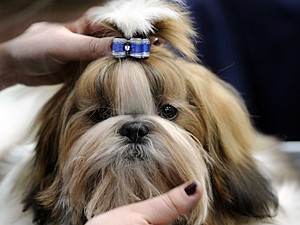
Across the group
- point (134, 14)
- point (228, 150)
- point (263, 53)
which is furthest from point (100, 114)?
point (263, 53)

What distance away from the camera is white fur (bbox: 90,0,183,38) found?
117cm

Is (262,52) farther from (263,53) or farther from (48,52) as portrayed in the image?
(48,52)

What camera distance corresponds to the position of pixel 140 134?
3.75 ft

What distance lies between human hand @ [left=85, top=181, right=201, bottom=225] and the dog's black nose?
11 cm

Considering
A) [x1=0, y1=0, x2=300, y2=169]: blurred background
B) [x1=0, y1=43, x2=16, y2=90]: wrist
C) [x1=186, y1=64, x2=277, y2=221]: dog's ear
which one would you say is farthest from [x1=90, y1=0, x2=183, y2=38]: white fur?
[x1=0, y1=0, x2=300, y2=169]: blurred background

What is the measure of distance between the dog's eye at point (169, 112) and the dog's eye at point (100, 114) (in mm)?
100

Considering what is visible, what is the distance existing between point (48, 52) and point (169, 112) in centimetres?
34

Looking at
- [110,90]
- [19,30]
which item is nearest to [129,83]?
[110,90]

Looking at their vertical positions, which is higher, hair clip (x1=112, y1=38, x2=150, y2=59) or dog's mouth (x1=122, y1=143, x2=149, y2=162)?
hair clip (x1=112, y1=38, x2=150, y2=59)

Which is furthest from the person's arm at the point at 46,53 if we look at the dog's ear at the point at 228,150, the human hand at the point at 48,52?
the dog's ear at the point at 228,150

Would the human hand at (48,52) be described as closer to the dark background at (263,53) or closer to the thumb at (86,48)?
the thumb at (86,48)

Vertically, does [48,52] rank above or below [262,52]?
above

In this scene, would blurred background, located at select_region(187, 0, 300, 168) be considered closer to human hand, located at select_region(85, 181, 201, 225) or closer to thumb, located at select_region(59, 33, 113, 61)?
thumb, located at select_region(59, 33, 113, 61)

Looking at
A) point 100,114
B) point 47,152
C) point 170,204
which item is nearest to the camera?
point 170,204
